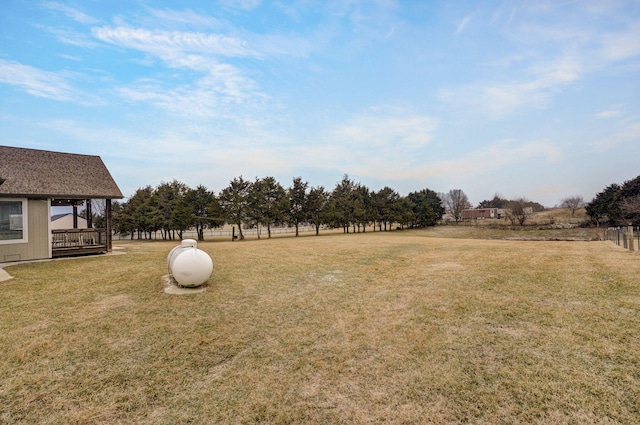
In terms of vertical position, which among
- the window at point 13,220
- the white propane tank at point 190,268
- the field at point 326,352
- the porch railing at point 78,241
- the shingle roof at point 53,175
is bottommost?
the field at point 326,352

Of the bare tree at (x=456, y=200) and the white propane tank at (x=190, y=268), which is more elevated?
the bare tree at (x=456, y=200)

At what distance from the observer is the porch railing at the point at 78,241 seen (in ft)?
50.4

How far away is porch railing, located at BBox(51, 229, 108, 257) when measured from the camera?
1537cm

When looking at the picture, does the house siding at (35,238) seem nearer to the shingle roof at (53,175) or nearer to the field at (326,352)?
the shingle roof at (53,175)

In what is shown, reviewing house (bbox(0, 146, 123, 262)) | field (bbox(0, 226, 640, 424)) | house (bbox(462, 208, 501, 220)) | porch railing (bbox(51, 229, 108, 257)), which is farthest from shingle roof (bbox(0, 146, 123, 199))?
house (bbox(462, 208, 501, 220))

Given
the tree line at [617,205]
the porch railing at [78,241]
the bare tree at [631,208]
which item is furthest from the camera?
the tree line at [617,205]

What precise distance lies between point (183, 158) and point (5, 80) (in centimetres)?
1448

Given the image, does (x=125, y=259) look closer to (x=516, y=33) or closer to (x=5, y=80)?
(x=5, y=80)

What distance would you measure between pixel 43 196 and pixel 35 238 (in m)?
2.18

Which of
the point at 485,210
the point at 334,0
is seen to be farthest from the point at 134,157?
the point at 485,210

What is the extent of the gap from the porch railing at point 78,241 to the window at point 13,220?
1395 mm

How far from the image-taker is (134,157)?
23.8m

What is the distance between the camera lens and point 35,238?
14.2 meters

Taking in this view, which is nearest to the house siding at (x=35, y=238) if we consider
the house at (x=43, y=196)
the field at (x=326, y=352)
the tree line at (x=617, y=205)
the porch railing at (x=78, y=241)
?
the house at (x=43, y=196)
